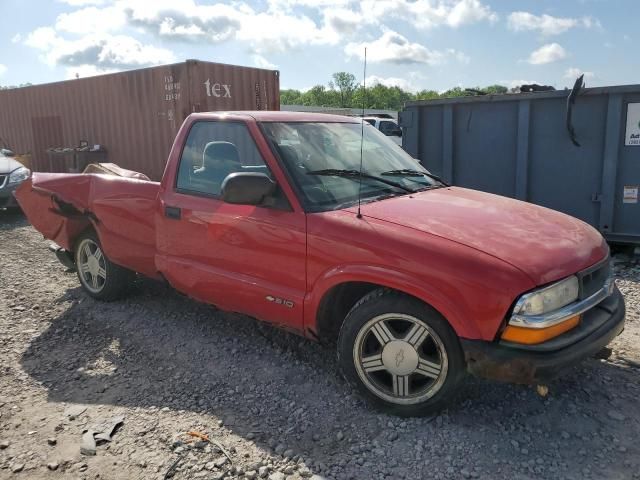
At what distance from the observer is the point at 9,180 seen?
9.81 metres

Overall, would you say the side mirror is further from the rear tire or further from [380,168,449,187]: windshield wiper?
the rear tire

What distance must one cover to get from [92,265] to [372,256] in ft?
10.8

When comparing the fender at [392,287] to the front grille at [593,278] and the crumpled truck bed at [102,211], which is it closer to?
the front grille at [593,278]

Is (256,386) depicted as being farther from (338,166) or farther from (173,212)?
(338,166)

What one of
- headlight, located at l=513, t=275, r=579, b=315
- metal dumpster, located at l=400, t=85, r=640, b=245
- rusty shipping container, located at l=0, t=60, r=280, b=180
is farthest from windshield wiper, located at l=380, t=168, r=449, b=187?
rusty shipping container, located at l=0, t=60, r=280, b=180

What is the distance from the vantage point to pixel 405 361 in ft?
9.82

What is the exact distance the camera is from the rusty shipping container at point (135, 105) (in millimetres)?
9852

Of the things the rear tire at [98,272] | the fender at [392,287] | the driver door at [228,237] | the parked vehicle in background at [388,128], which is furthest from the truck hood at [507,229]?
the parked vehicle in background at [388,128]

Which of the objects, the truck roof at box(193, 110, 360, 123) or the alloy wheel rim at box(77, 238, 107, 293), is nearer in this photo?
the truck roof at box(193, 110, 360, 123)

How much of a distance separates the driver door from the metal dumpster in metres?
4.28

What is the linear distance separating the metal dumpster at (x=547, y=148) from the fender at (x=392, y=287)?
14.7 ft

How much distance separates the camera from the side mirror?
127 inches

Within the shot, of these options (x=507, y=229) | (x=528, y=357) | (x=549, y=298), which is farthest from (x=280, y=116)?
(x=528, y=357)

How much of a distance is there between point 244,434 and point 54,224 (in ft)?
10.9
